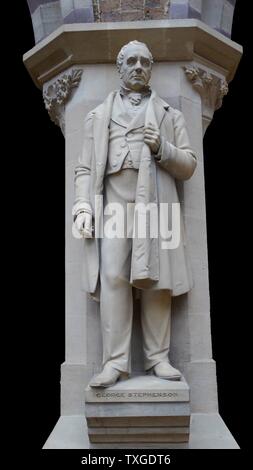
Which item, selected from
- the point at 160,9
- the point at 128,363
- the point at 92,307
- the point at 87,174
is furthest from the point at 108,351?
the point at 160,9

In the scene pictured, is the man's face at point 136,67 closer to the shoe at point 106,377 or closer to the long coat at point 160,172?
the long coat at point 160,172

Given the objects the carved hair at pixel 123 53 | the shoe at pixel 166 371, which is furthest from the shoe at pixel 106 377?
the carved hair at pixel 123 53

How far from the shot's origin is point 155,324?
259 inches

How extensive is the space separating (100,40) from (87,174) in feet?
4.87

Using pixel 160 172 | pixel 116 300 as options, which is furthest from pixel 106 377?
pixel 160 172

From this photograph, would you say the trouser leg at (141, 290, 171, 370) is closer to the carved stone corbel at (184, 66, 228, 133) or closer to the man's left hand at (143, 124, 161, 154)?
the man's left hand at (143, 124, 161, 154)

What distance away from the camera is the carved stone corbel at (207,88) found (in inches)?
295

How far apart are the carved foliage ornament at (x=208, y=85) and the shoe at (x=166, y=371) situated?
2941mm

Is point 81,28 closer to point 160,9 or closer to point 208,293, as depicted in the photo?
point 160,9

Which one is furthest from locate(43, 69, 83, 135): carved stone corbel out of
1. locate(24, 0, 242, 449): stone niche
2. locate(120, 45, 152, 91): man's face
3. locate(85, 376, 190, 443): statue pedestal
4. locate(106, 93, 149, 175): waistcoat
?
locate(85, 376, 190, 443): statue pedestal

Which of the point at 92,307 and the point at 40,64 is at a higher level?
the point at 40,64

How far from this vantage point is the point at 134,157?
6.66 m

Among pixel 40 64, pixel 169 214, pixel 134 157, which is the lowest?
pixel 169 214

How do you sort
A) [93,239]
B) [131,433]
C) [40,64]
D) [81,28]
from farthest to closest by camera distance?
[40,64] → [81,28] → [93,239] → [131,433]
